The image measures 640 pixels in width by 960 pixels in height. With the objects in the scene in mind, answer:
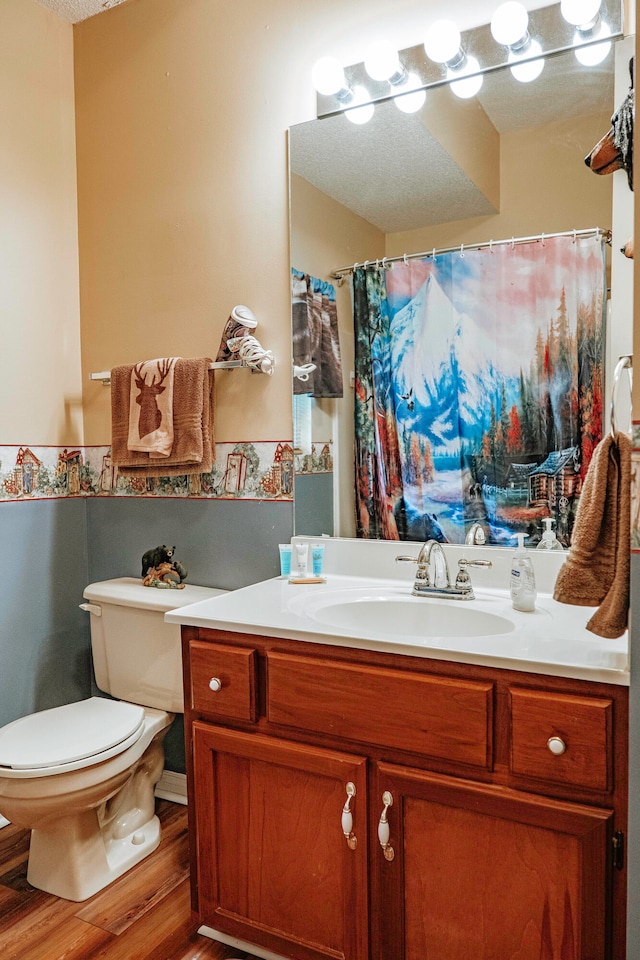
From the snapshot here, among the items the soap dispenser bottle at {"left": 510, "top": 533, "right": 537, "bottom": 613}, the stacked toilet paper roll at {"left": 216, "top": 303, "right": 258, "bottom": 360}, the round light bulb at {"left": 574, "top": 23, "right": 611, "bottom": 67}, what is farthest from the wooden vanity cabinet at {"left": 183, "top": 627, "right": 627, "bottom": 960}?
the round light bulb at {"left": 574, "top": 23, "right": 611, "bottom": 67}

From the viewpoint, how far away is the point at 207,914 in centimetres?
155

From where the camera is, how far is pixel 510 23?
1587 millimetres

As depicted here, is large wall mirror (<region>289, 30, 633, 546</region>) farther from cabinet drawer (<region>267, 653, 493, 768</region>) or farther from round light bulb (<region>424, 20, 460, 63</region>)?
cabinet drawer (<region>267, 653, 493, 768</region>)

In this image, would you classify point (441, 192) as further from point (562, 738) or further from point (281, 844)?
point (281, 844)

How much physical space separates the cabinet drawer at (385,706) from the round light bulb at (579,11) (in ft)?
4.86

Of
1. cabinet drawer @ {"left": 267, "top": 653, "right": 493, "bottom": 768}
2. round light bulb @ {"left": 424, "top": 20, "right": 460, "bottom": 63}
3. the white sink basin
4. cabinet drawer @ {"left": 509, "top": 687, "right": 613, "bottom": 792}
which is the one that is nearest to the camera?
cabinet drawer @ {"left": 509, "top": 687, "right": 613, "bottom": 792}

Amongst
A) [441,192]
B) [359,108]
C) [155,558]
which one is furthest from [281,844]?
[359,108]

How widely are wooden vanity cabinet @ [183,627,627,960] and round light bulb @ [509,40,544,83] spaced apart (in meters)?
1.38

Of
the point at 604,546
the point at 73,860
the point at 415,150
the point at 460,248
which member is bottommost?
the point at 73,860

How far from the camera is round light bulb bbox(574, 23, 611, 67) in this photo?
59.5 inches

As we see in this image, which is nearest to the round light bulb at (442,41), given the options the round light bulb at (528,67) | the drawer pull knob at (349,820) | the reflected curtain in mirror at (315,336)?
the round light bulb at (528,67)

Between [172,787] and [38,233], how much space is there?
1.89m

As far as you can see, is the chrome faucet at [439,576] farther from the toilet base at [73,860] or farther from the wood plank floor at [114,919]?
the toilet base at [73,860]

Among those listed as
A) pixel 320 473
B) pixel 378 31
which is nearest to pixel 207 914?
pixel 320 473
